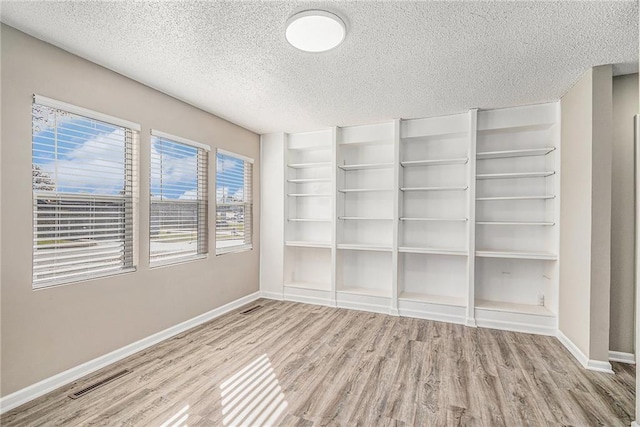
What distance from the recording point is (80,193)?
96.0 inches

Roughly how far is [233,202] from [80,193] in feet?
6.53

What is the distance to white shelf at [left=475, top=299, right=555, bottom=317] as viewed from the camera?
11.2ft

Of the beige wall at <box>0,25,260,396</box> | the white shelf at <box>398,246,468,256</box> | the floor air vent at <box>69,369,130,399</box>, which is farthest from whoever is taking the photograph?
the white shelf at <box>398,246,468,256</box>

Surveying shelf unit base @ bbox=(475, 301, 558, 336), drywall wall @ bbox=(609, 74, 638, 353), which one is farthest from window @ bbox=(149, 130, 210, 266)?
drywall wall @ bbox=(609, 74, 638, 353)

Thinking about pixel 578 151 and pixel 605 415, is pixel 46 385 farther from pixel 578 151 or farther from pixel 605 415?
pixel 578 151

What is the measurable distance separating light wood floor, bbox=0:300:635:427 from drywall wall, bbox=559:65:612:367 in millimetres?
374

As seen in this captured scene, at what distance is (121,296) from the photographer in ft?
8.96

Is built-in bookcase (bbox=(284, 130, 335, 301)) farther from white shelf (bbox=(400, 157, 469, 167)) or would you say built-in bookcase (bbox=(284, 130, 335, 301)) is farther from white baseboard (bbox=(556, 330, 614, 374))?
white baseboard (bbox=(556, 330, 614, 374))

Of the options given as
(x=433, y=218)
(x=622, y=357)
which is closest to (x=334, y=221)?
(x=433, y=218)

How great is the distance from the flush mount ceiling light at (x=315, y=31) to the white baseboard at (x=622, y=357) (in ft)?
12.1

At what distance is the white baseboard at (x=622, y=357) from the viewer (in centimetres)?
269

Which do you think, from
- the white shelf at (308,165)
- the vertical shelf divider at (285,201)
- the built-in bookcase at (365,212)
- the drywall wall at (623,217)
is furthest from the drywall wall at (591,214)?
the vertical shelf divider at (285,201)

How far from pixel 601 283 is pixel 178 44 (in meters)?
3.99

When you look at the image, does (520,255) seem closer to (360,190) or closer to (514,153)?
(514,153)
